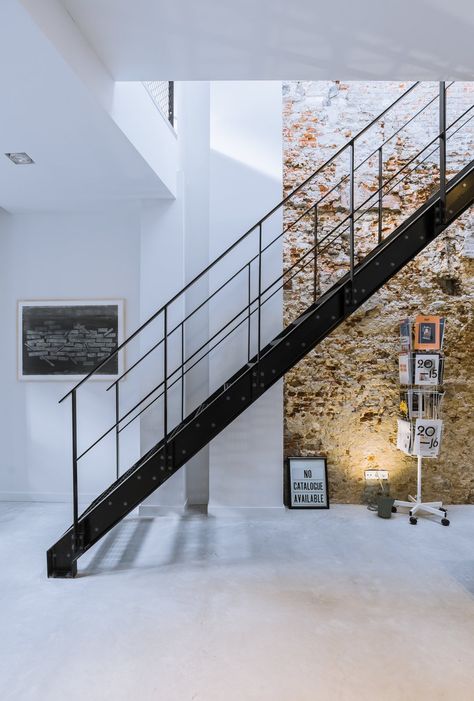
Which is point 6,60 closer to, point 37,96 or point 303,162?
point 37,96

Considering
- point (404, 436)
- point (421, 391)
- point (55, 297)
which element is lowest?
point (404, 436)

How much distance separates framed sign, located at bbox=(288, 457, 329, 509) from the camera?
4406mm

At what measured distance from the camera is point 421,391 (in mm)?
4219

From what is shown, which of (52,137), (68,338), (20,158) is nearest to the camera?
(52,137)

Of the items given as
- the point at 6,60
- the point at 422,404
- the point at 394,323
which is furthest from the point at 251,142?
the point at 422,404

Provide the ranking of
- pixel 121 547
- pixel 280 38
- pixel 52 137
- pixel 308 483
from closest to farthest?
1. pixel 280 38
2. pixel 52 137
3. pixel 121 547
4. pixel 308 483

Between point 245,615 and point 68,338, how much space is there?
10.3ft

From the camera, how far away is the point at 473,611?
2646 mm

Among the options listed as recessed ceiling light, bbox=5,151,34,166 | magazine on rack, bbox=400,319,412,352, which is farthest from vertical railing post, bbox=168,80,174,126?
magazine on rack, bbox=400,319,412,352

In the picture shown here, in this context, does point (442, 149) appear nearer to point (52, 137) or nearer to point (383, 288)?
point (383, 288)

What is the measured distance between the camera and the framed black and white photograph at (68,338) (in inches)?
185

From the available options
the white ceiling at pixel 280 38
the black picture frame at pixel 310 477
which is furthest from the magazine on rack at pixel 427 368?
the white ceiling at pixel 280 38

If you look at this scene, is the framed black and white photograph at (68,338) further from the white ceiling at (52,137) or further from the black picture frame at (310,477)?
the black picture frame at (310,477)

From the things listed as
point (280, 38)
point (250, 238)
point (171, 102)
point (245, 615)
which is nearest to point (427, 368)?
point (250, 238)
